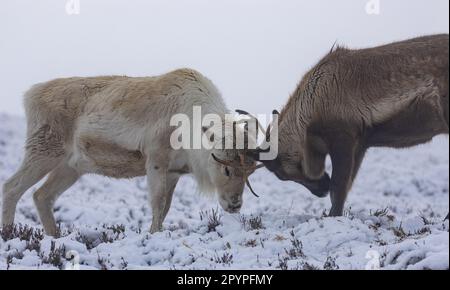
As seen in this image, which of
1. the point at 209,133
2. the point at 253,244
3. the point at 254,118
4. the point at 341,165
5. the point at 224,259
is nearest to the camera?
the point at 224,259

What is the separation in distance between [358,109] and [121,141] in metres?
2.90

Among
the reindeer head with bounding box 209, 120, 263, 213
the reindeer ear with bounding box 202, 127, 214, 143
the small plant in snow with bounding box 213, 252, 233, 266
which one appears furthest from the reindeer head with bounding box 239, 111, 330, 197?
the small plant in snow with bounding box 213, 252, 233, 266

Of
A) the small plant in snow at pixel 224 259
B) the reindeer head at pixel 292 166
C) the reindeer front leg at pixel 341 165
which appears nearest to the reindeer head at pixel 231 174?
the reindeer head at pixel 292 166

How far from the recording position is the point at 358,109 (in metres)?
7.50

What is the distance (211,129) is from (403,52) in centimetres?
236

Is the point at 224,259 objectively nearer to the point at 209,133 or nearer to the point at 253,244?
the point at 253,244

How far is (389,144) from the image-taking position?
7.81 metres

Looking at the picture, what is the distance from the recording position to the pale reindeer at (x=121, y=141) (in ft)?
25.3

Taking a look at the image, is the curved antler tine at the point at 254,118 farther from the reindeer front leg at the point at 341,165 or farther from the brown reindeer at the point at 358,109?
the reindeer front leg at the point at 341,165

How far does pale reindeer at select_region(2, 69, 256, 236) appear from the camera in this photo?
304 inches

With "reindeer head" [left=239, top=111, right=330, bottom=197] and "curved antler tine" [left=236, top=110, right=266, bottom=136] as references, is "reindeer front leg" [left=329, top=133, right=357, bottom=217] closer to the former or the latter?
"reindeer head" [left=239, top=111, right=330, bottom=197]

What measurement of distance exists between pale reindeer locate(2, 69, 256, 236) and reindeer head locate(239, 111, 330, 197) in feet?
2.18
